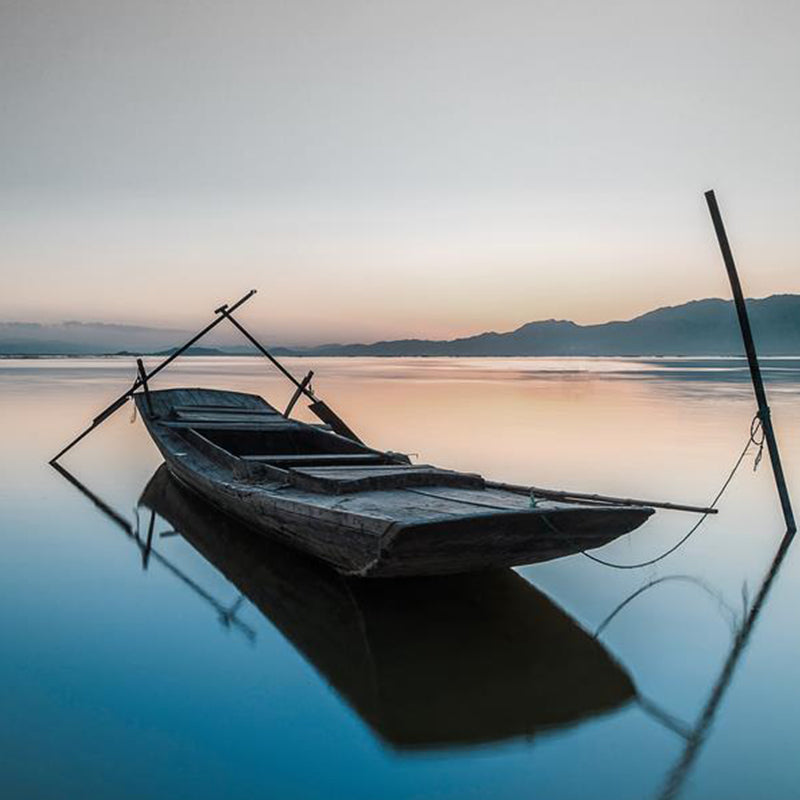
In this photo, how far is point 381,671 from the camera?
549cm

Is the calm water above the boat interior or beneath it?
beneath

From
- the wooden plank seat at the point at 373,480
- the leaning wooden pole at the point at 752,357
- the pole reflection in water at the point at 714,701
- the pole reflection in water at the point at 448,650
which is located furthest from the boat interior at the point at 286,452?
the leaning wooden pole at the point at 752,357

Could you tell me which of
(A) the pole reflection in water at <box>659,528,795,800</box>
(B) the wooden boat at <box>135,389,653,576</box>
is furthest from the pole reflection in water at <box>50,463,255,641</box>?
(A) the pole reflection in water at <box>659,528,795,800</box>

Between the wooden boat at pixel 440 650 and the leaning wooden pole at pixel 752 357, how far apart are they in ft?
14.0

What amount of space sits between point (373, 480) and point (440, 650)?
1.86 m

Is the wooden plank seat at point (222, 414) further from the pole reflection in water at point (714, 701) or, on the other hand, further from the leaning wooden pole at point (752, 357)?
the pole reflection in water at point (714, 701)

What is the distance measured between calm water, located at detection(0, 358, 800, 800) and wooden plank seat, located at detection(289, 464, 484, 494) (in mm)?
963

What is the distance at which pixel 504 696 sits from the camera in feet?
16.5

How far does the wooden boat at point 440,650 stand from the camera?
480 centimetres

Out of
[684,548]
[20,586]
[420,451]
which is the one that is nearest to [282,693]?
[20,586]

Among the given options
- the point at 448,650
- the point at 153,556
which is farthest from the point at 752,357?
the point at 153,556

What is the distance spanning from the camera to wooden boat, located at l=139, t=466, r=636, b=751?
480cm

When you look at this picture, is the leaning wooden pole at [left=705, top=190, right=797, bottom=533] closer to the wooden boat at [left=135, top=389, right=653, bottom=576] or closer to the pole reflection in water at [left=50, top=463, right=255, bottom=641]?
the wooden boat at [left=135, top=389, right=653, bottom=576]

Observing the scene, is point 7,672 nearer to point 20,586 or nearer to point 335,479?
point 20,586
